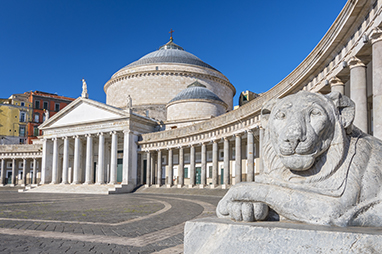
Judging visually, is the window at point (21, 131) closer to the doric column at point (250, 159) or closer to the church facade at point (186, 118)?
the church facade at point (186, 118)

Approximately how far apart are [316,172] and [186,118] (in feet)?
149

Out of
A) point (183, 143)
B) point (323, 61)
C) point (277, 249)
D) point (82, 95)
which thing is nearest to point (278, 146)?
point (277, 249)

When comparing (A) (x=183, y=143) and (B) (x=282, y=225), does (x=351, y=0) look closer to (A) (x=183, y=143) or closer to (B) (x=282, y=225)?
(B) (x=282, y=225)

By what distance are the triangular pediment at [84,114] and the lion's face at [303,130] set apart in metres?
41.7

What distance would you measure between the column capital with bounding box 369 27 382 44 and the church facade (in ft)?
0.15

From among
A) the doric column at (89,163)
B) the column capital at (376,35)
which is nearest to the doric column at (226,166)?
the column capital at (376,35)

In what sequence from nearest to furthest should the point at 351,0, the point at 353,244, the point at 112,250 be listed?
the point at 353,244
the point at 112,250
the point at 351,0

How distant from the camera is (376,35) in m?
12.7

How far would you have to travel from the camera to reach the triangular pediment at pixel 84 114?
4585 cm

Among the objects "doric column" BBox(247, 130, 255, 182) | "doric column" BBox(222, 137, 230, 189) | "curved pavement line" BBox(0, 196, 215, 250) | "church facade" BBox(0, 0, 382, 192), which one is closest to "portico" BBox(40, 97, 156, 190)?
"church facade" BBox(0, 0, 382, 192)

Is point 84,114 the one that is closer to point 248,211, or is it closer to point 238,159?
point 238,159

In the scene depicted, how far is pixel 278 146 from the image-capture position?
148 inches

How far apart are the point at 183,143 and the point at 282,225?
36.5 metres

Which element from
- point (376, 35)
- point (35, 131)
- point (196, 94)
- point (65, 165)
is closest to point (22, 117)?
point (35, 131)
